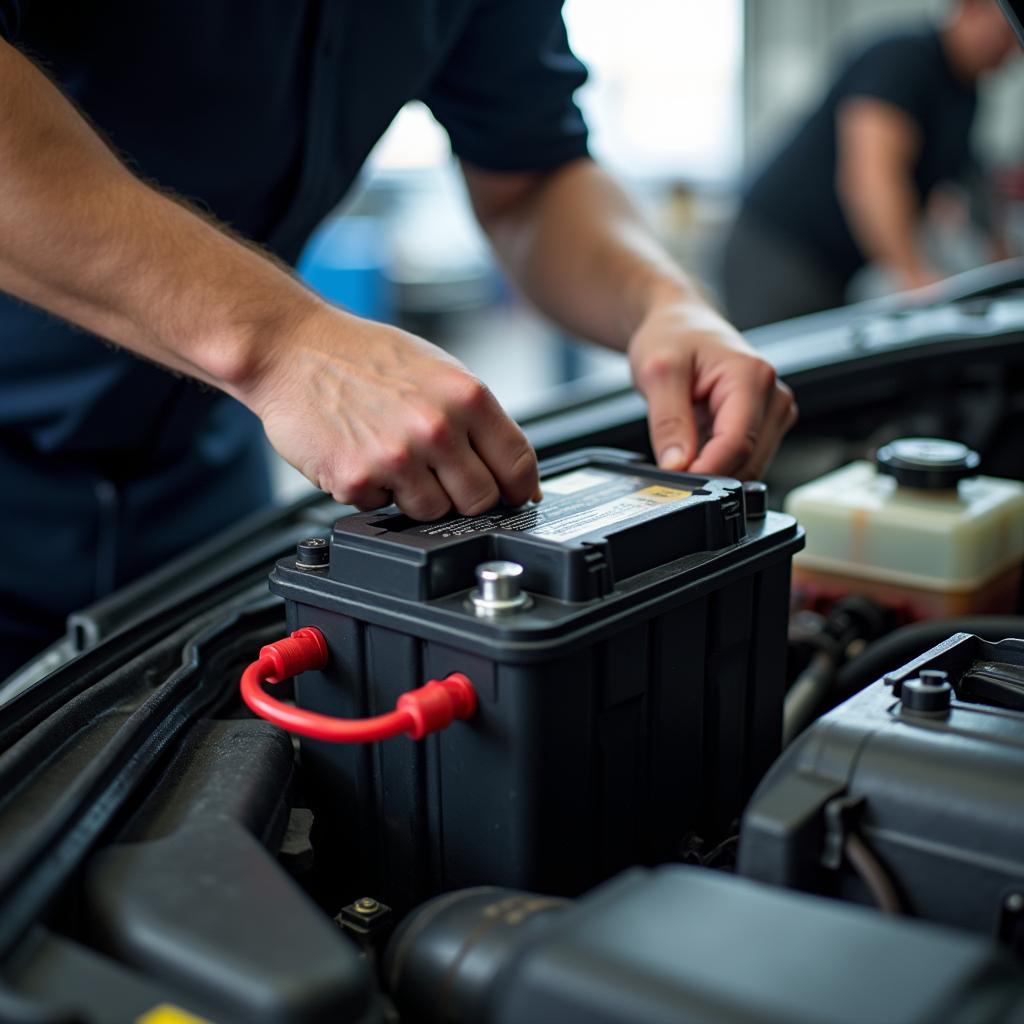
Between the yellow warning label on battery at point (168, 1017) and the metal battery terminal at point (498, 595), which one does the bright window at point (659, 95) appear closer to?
the metal battery terminal at point (498, 595)

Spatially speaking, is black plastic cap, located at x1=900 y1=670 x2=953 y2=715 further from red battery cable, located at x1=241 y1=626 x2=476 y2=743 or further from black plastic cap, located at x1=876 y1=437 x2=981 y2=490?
black plastic cap, located at x1=876 y1=437 x2=981 y2=490

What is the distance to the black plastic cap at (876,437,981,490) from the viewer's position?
99 centimetres

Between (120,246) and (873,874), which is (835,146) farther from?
(873,874)

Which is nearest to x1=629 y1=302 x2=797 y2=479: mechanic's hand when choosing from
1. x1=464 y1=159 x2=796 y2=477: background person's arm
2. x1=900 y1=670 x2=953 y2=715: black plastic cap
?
Result: x1=464 y1=159 x2=796 y2=477: background person's arm

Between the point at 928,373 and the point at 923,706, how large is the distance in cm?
81

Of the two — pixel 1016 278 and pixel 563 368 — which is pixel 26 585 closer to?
pixel 1016 278

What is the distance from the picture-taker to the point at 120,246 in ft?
2.43

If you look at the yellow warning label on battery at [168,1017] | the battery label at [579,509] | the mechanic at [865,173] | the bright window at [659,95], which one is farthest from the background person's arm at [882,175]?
the bright window at [659,95]

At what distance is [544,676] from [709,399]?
0.45m

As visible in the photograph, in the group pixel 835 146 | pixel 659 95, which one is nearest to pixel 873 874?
pixel 835 146

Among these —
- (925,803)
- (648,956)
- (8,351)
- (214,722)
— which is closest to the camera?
(648,956)

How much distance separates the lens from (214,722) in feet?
2.34

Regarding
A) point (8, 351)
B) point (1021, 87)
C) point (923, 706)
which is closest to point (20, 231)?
point (8, 351)

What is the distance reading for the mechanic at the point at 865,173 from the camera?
289 cm
